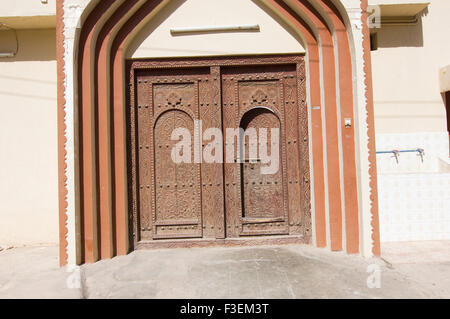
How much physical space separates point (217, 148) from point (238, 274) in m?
1.69

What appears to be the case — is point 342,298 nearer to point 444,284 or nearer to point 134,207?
point 444,284

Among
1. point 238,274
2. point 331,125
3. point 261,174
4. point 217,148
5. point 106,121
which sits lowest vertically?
point 238,274

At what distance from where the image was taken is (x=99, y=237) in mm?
4168

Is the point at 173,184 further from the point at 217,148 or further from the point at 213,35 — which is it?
the point at 213,35

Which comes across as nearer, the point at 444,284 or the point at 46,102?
the point at 444,284

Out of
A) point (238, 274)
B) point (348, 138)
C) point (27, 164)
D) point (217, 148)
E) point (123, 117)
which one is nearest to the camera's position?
point (238, 274)

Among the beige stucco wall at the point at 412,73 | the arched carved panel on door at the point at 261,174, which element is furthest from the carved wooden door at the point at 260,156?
the beige stucco wall at the point at 412,73

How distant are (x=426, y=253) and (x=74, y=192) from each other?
421 centimetres

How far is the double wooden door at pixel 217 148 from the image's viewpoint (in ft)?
14.7

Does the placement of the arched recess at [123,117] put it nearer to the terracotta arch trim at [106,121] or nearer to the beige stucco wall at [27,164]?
the terracotta arch trim at [106,121]

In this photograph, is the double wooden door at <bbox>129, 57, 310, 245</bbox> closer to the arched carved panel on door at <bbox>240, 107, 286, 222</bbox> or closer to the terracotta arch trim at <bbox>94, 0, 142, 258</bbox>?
the arched carved panel on door at <bbox>240, 107, 286, 222</bbox>

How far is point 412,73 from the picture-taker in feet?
15.8

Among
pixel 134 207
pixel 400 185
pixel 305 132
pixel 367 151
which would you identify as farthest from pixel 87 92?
pixel 400 185

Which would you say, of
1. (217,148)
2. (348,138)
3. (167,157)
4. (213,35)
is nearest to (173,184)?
(167,157)
